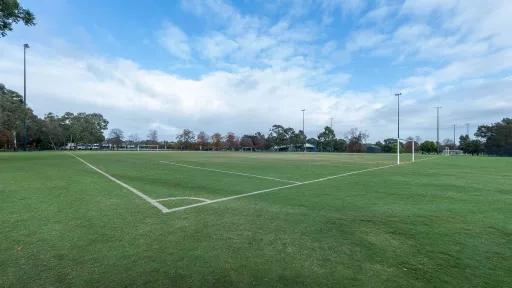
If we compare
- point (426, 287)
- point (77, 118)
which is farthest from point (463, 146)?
point (77, 118)

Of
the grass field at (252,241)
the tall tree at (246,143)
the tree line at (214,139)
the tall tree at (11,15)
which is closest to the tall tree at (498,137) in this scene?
the tree line at (214,139)

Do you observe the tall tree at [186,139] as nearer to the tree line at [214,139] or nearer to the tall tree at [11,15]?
the tree line at [214,139]

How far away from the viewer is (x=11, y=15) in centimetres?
1766

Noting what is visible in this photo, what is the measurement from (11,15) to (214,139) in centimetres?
10127

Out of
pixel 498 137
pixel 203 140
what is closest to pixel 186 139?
pixel 203 140

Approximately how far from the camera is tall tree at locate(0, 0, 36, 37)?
16641mm

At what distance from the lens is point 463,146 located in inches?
3514

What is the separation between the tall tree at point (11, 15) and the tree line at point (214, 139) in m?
24.9

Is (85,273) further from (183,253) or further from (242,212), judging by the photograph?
(242,212)

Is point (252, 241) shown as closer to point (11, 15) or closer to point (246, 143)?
point (11, 15)

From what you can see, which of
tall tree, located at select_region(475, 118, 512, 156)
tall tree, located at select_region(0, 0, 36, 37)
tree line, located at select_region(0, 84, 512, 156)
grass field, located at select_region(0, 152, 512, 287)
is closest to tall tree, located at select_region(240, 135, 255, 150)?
tree line, located at select_region(0, 84, 512, 156)

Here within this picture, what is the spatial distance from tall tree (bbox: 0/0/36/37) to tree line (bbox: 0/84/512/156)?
24.9m

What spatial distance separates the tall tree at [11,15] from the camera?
54.6ft

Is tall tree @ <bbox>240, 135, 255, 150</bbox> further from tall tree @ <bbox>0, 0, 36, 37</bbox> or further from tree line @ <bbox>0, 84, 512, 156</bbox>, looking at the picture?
tall tree @ <bbox>0, 0, 36, 37</bbox>
